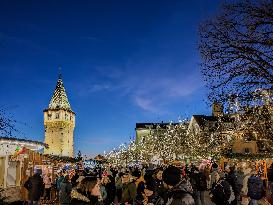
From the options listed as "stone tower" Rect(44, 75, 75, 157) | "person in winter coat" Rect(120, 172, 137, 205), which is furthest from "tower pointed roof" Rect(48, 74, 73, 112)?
"person in winter coat" Rect(120, 172, 137, 205)

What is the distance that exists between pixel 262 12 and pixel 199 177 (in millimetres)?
6897

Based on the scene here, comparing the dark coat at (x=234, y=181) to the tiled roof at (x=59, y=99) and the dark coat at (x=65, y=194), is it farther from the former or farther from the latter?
the tiled roof at (x=59, y=99)

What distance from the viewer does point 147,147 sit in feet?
299

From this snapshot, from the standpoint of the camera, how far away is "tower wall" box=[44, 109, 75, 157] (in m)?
113

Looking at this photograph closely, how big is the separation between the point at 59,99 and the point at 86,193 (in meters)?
118

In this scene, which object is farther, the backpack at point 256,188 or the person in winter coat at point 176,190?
the backpack at point 256,188

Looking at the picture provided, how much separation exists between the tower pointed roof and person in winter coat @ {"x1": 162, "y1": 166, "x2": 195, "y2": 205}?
117 meters

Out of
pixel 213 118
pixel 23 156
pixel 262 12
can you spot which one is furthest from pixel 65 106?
pixel 262 12

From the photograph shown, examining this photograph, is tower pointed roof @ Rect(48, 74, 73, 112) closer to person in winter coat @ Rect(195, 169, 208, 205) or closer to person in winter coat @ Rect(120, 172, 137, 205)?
person in winter coat @ Rect(195, 169, 208, 205)

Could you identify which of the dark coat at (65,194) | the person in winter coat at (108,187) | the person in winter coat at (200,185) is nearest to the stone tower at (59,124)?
the person in winter coat at (200,185)

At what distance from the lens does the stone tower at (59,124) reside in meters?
113

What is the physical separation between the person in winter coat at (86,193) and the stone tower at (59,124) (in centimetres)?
10575

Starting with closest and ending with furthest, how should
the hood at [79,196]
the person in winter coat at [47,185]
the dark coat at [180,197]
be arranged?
the dark coat at [180,197]
the hood at [79,196]
the person in winter coat at [47,185]

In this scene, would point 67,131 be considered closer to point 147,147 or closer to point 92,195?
point 147,147
